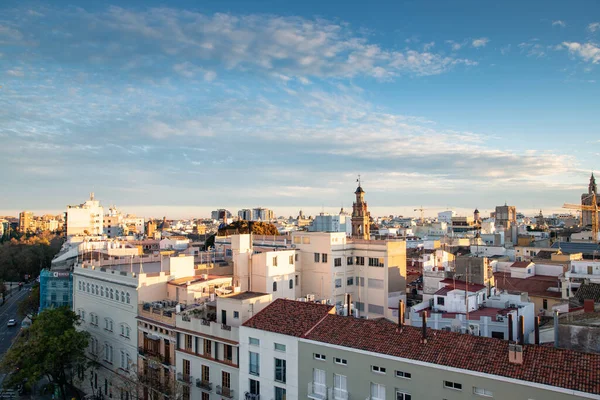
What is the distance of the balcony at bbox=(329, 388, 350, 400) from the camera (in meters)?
22.7

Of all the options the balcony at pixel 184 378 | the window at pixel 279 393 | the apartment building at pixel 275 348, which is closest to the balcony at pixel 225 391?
the apartment building at pixel 275 348

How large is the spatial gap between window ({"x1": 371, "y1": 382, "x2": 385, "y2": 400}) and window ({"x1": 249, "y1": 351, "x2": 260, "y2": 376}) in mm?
7286

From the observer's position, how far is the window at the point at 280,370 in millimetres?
25219

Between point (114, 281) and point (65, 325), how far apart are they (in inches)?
Answer: 189

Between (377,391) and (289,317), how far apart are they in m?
6.77

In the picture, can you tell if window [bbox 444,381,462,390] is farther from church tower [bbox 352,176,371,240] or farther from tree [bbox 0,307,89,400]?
church tower [bbox 352,176,371,240]

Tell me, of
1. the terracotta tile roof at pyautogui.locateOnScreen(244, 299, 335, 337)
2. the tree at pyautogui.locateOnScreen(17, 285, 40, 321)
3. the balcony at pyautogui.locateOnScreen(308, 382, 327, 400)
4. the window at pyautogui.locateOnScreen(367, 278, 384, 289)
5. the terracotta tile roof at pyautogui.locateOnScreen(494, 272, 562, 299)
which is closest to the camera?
the balcony at pyautogui.locateOnScreen(308, 382, 327, 400)

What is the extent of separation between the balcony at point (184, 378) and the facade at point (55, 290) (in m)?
31.1

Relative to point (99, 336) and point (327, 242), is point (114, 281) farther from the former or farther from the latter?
point (327, 242)

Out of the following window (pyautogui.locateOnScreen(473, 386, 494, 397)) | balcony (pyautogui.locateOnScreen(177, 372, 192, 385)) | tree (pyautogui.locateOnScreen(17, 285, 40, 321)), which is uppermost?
window (pyautogui.locateOnScreen(473, 386, 494, 397))

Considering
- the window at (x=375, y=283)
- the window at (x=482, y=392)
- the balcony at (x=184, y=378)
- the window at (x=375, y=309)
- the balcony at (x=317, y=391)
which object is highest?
the window at (x=375, y=283)

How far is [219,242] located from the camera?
7794 cm

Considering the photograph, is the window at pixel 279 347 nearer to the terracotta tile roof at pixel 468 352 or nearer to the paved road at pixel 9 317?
the terracotta tile roof at pixel 468 352

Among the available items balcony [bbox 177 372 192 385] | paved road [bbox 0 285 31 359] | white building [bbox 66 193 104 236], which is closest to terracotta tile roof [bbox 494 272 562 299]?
balcony [bbox 177 372 192 385]
